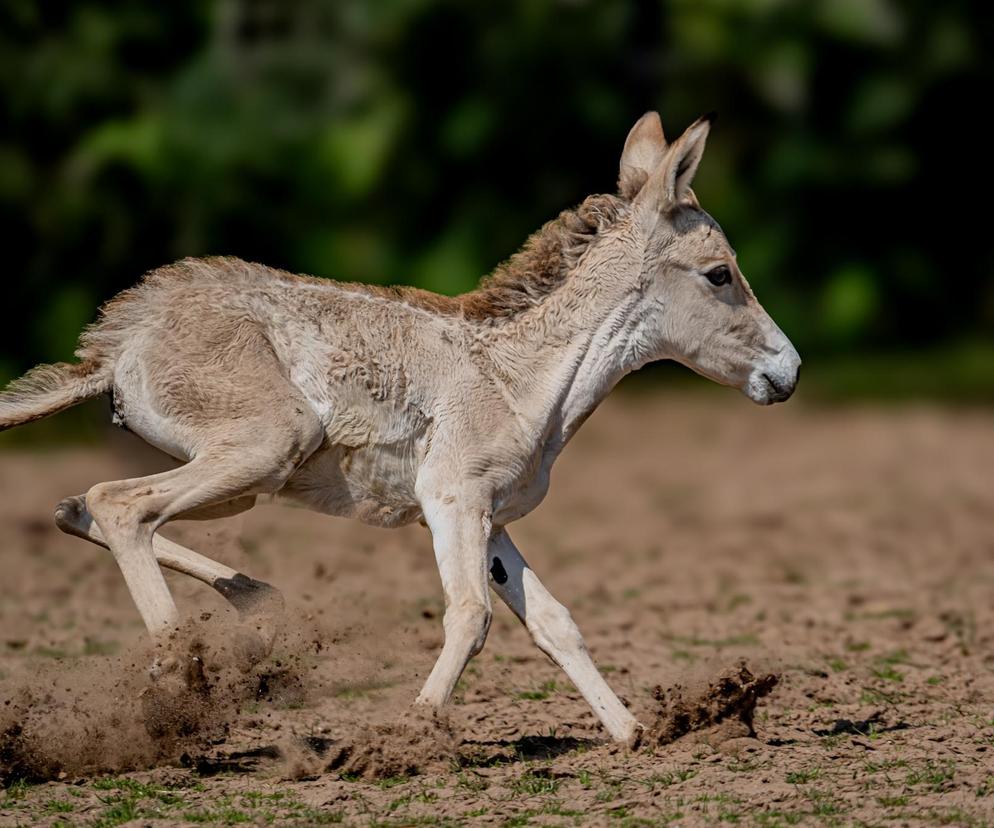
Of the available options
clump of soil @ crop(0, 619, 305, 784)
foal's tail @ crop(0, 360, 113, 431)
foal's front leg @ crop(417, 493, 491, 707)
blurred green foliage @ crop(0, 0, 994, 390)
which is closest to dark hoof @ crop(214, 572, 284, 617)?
clump of soil @ crop(0, 619, 305, 784)

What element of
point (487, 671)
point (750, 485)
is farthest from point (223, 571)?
point (750, 485)

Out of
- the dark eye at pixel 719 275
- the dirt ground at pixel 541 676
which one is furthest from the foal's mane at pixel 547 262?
the dirt ground at pixel 541 676

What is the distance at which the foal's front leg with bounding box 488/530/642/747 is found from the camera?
676cm

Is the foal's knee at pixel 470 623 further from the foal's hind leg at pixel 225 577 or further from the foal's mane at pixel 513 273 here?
the foal's mane at pixel 513 273

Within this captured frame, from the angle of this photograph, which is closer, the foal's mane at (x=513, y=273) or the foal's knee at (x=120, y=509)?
the foal's knee at (x=120, y=509)

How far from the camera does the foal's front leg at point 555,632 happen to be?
22.2 feet

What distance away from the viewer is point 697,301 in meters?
7.25

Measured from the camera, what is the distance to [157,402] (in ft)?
22.0

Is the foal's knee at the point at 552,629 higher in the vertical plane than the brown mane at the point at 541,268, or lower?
lower

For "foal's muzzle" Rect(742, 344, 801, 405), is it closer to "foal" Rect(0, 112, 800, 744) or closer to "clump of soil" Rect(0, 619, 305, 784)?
"foal" Rect(0, 112, 800, 744)

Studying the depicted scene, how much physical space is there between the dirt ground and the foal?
427mm

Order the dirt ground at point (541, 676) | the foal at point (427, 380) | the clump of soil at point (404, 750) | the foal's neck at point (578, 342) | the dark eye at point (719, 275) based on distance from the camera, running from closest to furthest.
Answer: the dirt ground at point (541, 676) → the clump of soil at point (404, 750) → the foal at point (427, 380) → the foal's neck at point (578, 342) → the dark eye at point (719, 275)

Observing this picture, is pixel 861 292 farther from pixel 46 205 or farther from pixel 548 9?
pixel 46 205

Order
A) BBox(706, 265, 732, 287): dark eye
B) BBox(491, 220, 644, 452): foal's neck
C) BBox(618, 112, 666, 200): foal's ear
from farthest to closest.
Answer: BBox(618, 112, 666, 200): foal's ear
BBox(706, 265, 732, 287): dark eye
BBox(491, 220, 644, 452): foal's neck
